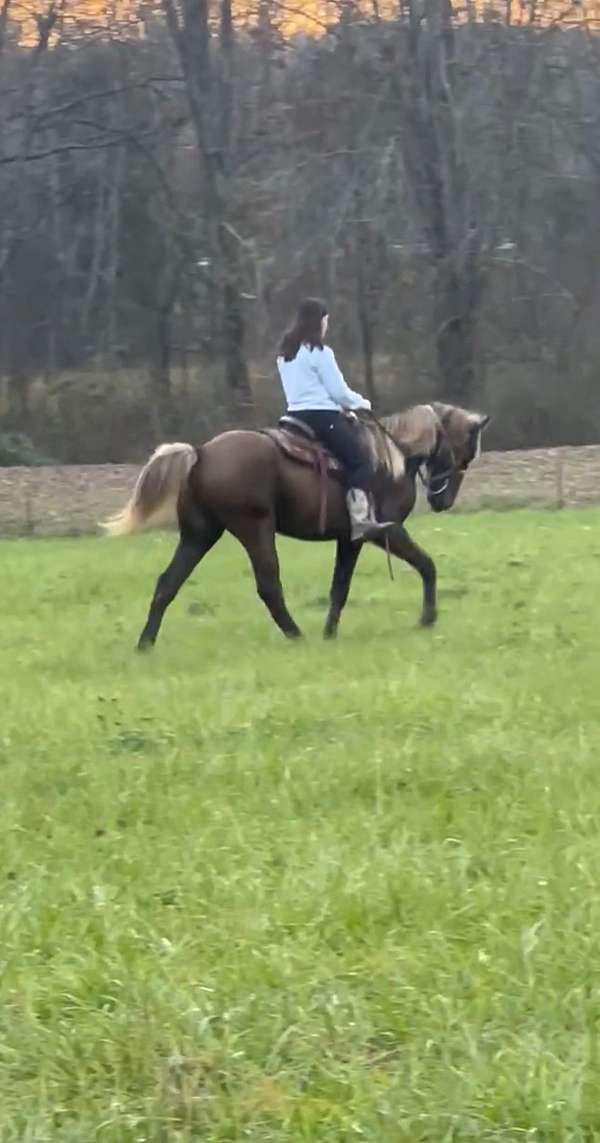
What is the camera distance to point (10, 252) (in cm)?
3497

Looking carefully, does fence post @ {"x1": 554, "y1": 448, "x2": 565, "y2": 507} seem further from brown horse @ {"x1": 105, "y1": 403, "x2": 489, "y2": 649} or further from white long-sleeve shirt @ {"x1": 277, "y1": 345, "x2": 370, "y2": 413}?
white long-sleeve shirt @ {"x1": 277, "y1": 345, "x2": 370, "y2": 413}

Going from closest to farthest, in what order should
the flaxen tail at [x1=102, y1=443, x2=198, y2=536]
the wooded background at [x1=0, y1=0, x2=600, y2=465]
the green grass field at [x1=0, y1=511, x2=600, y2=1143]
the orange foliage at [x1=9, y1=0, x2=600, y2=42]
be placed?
the green grass field at [x1=0, y1=511, x2=600, y2=1143], the flaxen tail at [x1=102, y1=443, x2=198, y2=536], the orange foliage at [x1=9, y1=0, x2=600, y2=42], the wooded background at [x1=0, y1=0, x2=600, y2=465]

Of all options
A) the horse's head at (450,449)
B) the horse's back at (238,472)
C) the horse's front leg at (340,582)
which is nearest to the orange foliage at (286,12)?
the horse's head at (450,449)

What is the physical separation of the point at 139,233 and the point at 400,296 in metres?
5.84

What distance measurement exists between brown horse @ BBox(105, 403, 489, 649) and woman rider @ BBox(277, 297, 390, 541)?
12cm

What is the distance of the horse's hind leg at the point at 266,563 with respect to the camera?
11.8 m

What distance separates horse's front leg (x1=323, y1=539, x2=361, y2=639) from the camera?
12.3 m

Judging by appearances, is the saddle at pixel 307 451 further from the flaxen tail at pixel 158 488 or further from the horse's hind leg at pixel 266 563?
the flaxen tail at pixel 158 488

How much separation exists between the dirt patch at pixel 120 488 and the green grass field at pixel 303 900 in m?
16.0

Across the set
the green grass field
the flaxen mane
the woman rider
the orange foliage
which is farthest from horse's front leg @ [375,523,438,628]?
the orange foliage

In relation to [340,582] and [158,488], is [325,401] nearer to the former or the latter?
[158,488]

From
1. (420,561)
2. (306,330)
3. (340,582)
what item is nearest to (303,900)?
(306,330)

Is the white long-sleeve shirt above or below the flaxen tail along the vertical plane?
above

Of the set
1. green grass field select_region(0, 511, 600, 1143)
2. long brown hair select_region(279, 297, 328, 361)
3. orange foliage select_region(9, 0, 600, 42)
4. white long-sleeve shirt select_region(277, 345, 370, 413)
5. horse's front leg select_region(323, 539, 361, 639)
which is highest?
orange foliage select_region(9, 0, 600, 42)
